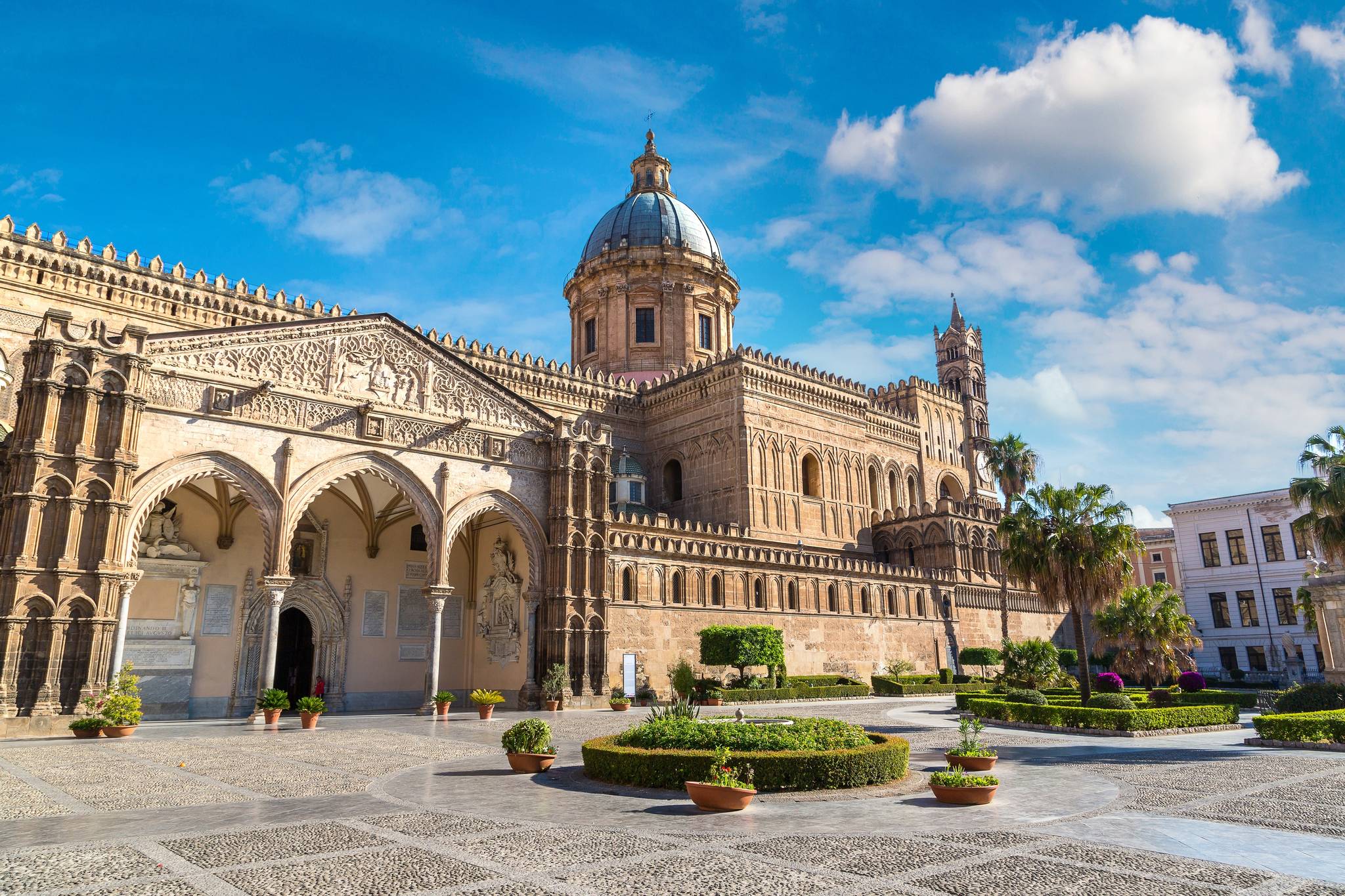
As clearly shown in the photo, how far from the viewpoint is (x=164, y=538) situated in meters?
26.9

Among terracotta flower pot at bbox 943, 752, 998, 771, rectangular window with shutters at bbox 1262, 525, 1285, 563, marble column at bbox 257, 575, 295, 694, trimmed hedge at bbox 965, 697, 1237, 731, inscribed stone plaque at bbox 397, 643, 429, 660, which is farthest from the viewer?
rectangular window with shutters at bbox 1262, 525, 1285, 563

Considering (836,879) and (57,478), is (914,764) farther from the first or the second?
(57,478)

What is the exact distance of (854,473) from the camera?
48250 millimetres

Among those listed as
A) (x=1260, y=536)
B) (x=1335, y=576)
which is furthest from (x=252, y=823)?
(x=1260, y=536)

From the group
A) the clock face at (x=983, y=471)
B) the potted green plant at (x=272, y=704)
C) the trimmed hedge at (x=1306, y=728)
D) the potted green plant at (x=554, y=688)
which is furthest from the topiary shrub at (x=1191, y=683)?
the potted green plant at (x=272, y=704)

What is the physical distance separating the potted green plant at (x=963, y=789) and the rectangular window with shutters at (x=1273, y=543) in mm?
49491

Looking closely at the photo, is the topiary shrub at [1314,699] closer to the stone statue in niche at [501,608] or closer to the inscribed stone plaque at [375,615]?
the stone statue in niche at [501,608]

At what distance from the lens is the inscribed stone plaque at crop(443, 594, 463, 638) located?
32.8m

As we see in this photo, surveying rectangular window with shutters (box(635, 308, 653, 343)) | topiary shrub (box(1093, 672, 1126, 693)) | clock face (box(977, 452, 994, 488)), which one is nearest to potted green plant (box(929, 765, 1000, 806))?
topiary shrub (box(1093, 672, 1126, 693))

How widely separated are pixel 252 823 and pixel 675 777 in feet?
16.6

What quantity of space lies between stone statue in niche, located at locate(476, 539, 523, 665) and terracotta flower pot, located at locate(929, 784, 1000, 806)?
72.3ft

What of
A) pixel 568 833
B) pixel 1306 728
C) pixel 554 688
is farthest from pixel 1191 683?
pixel 568 833

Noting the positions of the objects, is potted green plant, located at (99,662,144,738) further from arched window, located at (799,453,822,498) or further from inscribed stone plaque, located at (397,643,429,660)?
arched window, located at (799,453,822,498)

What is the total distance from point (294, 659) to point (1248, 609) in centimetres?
5037
